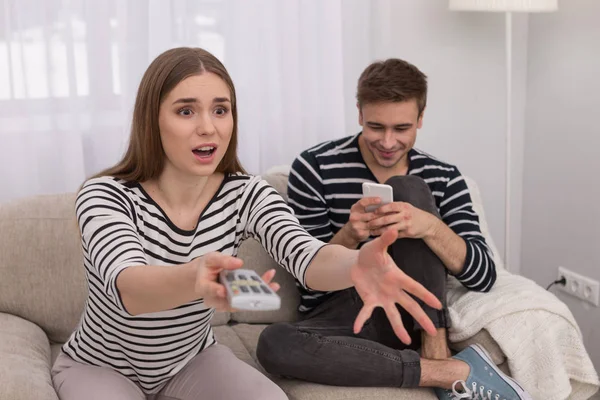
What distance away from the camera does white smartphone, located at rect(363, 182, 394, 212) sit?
6.45 ft

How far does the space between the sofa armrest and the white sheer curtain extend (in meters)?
0.60

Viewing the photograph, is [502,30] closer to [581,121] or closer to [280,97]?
[581,121]

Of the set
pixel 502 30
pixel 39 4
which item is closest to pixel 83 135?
pixel 39 4

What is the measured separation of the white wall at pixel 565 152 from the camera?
2879 millimetres

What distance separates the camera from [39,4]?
97.7 inches

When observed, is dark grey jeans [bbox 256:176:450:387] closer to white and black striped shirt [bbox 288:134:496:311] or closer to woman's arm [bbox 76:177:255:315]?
white and black striped shirt [bbox 288:134:496:311]

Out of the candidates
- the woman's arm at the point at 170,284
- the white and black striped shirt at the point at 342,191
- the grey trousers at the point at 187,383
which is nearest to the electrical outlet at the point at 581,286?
the white and black striped shirt at the point at 342,191

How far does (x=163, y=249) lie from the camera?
1.65 metres

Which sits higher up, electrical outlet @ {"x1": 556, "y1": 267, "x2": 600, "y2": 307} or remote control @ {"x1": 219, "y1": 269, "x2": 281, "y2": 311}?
remote control @ {"x1": 219, "y1": 269, "x2": 281, "y2": 311}

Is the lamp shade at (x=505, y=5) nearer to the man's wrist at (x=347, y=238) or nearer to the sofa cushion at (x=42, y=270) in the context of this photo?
the man's wrist at (x=347, y=238)

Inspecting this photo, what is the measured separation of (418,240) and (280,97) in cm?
92

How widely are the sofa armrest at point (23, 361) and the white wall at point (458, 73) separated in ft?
4.66

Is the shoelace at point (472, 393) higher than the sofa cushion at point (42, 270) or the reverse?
the reverse

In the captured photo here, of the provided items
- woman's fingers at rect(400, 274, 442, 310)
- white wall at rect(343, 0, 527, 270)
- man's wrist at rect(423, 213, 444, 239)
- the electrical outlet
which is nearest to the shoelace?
man's wrist at rect(423, 213, 444, 239)
